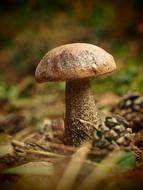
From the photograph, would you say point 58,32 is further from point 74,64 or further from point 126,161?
point 126,161

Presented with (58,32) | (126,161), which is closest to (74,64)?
(126,161)

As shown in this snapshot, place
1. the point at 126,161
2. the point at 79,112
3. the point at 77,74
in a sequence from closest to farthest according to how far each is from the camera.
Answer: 1. the point at 126,161
2. the point at 77,74
3. the point at 79,112

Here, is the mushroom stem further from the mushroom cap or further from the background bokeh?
the background bokeh

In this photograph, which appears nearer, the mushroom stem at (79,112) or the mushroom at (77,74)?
the mushroom at (77,74)

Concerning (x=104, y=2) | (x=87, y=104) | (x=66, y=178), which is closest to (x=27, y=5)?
(x=104, y=2)

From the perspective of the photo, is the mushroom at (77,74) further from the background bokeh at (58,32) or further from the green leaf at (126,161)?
the background bokeh at (58,32)

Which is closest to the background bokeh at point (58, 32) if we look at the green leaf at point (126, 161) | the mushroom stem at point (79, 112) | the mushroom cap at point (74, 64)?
the mushroom stem at point (79, 112)
